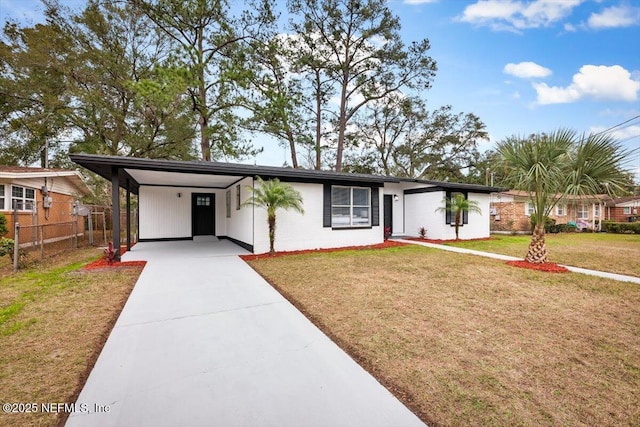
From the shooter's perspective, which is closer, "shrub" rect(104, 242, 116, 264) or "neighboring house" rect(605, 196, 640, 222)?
"shrub" rect(104, 242, 116, 264)

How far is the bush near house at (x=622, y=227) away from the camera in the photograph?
1823cm

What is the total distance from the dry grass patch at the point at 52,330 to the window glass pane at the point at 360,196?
7.30 meters

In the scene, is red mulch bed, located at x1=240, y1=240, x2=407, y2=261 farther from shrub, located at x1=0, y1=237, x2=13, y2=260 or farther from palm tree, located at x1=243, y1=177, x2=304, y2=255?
shrub, located at x1=0, y1=237, x2=13, y2=260

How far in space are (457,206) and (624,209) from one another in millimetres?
25567

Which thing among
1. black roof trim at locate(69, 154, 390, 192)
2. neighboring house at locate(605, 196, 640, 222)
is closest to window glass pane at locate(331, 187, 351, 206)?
black roof trim at locate(69, 154, 390, 192)

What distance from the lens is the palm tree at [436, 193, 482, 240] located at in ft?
38.6

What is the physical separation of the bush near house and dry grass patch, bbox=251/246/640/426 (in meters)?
18.9

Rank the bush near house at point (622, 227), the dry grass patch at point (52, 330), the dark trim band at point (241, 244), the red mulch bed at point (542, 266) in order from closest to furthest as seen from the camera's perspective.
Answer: the dry grass patch at point (52, 330) < the red mulch bed at point (542, 266) < the dark trim band at point (241, 244) < the bush near house at point (622, 227)

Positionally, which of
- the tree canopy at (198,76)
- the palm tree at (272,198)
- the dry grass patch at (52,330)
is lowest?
the dry grass patch at (52,330)

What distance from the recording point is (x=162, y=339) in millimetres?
3154

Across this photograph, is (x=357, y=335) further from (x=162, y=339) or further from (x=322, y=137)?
(x=322, y=137)

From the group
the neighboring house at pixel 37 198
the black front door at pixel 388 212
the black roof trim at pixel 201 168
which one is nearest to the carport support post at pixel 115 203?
the black roof trim at pixel 201 168

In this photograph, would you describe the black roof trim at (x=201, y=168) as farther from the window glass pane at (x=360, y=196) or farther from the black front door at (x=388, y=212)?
the black front door at (x=388, y=212)

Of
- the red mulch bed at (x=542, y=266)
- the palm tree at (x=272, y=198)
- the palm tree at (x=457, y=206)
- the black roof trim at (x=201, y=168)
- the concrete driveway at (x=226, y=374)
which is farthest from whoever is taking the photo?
the palm tree at (x=457, y=206)
